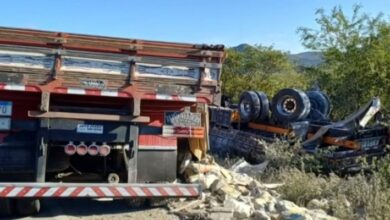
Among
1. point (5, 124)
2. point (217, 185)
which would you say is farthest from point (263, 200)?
point (5, 124)

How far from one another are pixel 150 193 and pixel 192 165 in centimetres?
137

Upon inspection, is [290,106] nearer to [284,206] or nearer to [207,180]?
[207,180]

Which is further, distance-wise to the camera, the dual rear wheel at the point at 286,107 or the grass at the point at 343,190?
the dual rear wheel at the point at 286,107

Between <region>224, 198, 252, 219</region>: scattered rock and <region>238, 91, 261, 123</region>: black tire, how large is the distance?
271 inches

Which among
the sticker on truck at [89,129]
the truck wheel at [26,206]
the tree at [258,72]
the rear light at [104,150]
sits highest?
the tree at [258,72]

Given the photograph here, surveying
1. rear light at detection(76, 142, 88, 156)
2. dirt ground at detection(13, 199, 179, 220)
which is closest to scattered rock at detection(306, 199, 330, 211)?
dirt ground at detection(13, 199, 179, 220)

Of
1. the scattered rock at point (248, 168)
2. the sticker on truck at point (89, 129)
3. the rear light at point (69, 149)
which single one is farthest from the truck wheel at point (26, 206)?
the scattered rock at point (248, 168)

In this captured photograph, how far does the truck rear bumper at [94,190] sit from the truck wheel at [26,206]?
0.53 metres

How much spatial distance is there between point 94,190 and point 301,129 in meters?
Answer: 6.15

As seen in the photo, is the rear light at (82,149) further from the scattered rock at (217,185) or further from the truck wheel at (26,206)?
the scattered rock at (217,185)

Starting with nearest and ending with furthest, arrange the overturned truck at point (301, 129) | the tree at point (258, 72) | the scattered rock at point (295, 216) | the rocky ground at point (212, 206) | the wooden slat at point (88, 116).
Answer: the scattered rock at point (295, 216) → the wooden slat at point (88, 116) → the rocky ground at point (212, 206) → the overturned truck at point (301, 129) → the tree at point (258, 72)

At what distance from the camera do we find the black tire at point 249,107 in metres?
14.1

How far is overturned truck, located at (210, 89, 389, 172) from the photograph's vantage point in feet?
34.9

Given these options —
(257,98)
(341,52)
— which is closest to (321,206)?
(257,98)
